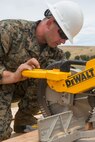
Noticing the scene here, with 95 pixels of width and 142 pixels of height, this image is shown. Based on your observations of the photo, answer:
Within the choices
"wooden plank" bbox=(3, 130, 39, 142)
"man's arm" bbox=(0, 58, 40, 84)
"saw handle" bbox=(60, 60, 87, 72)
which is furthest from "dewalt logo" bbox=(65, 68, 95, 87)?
"wooden plank" bbox=(3, 130, 39, 142)

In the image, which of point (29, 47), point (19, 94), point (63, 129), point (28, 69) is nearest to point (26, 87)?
point (19, 94)

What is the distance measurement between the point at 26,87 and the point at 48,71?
3.04 feet

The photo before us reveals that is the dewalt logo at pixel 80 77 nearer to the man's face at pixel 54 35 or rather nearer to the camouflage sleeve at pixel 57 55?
the man's face at pixel 54 35

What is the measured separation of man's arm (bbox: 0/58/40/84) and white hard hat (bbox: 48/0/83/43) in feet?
1.31

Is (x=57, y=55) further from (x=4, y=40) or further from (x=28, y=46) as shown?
(x=4, y=40)

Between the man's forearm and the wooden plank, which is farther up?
the man's forearm

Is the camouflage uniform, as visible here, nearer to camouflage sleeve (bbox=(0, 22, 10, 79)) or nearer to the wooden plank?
camouflage sleeve (bbox=(0, 22, 10, 79))

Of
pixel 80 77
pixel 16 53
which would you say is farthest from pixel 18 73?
pixel 80 77

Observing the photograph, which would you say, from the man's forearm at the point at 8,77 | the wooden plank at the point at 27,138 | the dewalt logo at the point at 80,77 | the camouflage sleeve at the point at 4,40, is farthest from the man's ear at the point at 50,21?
the wooden plank at the point at 27,138

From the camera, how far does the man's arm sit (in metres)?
3.44

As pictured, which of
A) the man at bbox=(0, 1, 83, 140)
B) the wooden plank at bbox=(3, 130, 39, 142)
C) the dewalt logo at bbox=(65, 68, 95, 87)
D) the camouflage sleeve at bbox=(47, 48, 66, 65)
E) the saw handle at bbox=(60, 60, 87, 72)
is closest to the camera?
the dewalt logo at bbox=(65, 68, 95, 87)

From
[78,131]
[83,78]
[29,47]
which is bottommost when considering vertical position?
[78,131]

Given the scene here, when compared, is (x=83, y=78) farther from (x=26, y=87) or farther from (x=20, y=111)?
(x=20, y=111)

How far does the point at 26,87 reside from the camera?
414 cm
